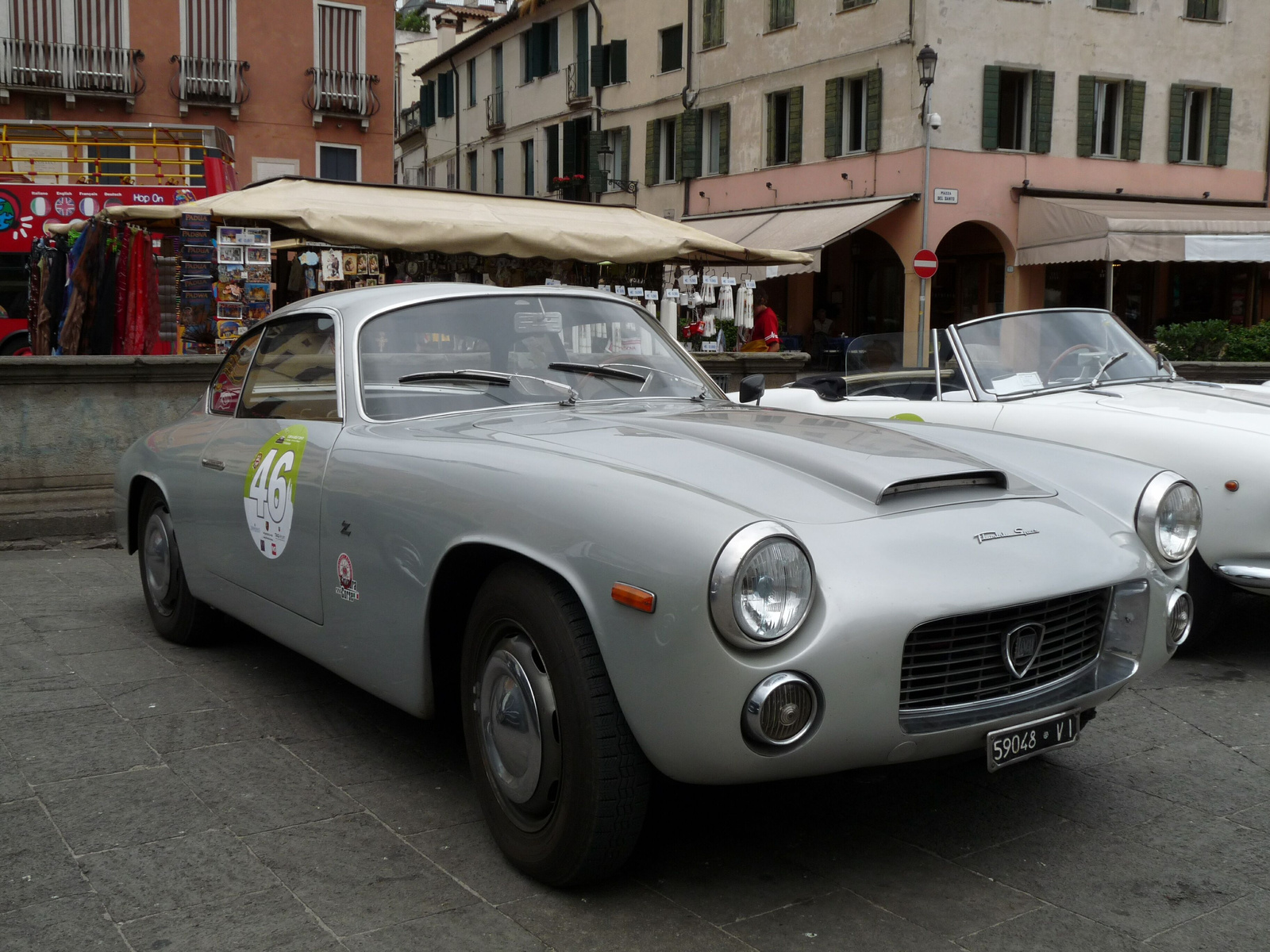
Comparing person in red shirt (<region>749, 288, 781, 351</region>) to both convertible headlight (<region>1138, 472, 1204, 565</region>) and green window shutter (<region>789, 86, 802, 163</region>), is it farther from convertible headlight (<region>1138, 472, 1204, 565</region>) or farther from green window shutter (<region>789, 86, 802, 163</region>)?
green window shutter (<region>789, 86, 802, 163</region>)

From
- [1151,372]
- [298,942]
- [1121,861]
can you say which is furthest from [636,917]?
[1151,372]

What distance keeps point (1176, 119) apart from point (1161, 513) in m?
26.4

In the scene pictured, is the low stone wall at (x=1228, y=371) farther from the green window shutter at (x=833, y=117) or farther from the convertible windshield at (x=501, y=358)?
the green window shutter at (x=833, y=117)

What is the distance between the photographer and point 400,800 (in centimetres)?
352

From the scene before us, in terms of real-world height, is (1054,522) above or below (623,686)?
above

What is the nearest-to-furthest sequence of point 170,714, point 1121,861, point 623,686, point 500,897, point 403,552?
point 623,686
point 500,897
point 1121,861
point 403,552
point 170,714

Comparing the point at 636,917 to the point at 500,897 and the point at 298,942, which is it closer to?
the point at 500,897

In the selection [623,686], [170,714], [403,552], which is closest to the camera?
[623,686]

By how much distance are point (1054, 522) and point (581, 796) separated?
1.34m

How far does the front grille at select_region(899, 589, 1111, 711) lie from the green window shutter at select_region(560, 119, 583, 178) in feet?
108

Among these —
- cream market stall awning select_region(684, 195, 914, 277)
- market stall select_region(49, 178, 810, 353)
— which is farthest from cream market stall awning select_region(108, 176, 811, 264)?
cream market stall awning select_region(684, 195, 914, 277)

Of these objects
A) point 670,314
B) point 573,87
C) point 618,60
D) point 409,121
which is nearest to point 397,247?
point 670,314

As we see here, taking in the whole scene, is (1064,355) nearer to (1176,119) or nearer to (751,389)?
(751,389)

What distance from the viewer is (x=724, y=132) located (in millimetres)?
29484
